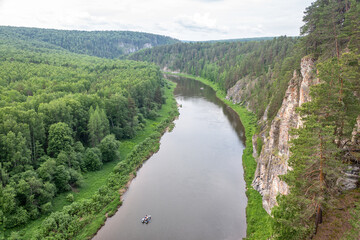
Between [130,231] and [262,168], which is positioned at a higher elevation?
[262,168]

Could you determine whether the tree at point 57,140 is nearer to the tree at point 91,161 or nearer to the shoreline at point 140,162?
the tree at point 91,161

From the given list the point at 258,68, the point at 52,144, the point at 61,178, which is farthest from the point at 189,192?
the point at 258,68

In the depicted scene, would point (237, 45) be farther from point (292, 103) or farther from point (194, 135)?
point (292, 103)

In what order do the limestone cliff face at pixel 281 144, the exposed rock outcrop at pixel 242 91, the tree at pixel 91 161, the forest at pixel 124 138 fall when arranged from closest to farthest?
the forest at pixel 124 138, the limestone cliff face at pixel 281 144, the tree at pixel 91 161, the exposed rock outcrop at pixel 242 91

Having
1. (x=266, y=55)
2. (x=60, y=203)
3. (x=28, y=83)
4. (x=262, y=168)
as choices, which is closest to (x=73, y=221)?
(x=60, y=203)

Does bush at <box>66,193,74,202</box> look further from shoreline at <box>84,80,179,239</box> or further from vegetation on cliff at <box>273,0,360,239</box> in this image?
vegetation on cliff at <box>273,0,360,239</box>

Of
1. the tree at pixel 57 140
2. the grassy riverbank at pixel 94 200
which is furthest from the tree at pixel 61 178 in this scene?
the tree at pixel 57 140

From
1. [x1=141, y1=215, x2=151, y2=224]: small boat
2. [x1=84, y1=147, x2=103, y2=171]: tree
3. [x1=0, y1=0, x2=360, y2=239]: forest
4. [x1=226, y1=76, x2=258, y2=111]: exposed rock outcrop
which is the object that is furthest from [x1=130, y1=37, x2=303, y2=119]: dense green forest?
[x1=84, y1=147, x2=103, y2=171]: tree

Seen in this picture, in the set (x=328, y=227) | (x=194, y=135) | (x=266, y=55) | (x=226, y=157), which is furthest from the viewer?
(x=266, y=55)
